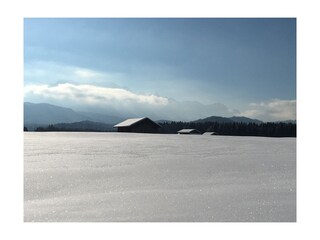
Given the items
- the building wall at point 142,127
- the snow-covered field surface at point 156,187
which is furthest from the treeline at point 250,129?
the snow-covered field surface at point 156,187

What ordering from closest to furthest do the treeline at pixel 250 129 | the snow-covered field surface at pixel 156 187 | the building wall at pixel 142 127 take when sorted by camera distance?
the snow-covered field surface at pixel 156 187 → the treeline at pixel 250 129 → the building wall at pixel 142 127

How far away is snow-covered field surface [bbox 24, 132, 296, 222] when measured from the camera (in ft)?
5.39

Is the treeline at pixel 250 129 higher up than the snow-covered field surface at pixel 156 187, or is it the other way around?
the treeline at pixel 250 129

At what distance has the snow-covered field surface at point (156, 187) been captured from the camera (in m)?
1.64

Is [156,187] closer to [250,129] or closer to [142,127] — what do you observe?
[250,129]

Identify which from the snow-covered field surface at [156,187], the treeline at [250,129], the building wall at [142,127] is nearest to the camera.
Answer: the snow-covered field surface at [156,187]

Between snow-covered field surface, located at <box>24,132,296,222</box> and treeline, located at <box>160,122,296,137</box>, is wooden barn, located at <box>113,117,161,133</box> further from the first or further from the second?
snow-covered field surface, located at <box>24,132,296,222</box>

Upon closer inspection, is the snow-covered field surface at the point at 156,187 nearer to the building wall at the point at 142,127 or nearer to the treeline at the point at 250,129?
the treeline at the point at 250,129

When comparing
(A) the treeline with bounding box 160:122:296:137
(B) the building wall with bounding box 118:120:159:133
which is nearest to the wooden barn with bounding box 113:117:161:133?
(B) the building wall with bounding box 118:120:159:133

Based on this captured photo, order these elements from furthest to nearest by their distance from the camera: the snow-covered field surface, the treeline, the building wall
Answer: the building wall
the treeline
the snow-covered field surface
